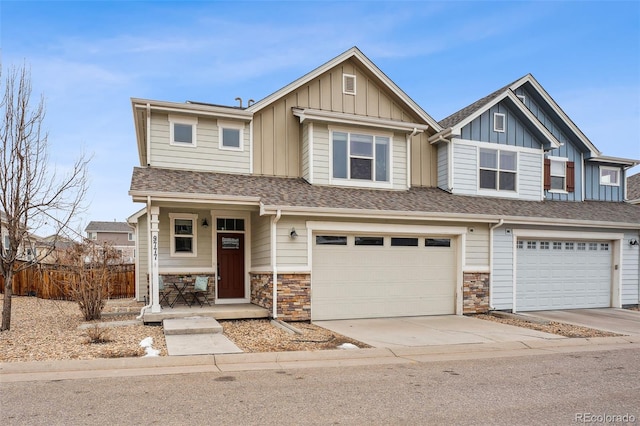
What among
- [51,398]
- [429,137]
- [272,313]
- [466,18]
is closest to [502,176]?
[429,137]

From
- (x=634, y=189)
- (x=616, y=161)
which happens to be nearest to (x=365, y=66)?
(x=616, y=161)

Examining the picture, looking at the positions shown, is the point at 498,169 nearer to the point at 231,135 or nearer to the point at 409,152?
the point at 409,152

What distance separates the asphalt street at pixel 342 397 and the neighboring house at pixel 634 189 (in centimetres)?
1450

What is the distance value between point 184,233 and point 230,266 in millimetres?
1617

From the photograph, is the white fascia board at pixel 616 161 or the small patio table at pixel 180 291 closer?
the small patio table at pixel 180 291

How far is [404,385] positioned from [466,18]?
530 inches

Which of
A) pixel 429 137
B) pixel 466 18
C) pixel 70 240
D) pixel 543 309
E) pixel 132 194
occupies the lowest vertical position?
pixel 543 309

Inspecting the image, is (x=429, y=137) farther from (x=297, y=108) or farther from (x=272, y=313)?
(x=272, y=313)

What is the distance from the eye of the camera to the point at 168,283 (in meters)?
13.1

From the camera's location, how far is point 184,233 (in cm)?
1335

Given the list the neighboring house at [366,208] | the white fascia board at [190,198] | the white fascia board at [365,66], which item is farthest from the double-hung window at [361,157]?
the white fascia board at [190,198]

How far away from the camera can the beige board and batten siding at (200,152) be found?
12.8m

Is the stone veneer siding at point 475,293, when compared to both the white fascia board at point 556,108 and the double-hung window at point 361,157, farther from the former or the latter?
the white fascia board at point 556,108

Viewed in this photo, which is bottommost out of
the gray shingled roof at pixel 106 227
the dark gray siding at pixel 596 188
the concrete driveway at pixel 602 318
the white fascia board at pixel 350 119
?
the concrete driveway at pixel 602 318
